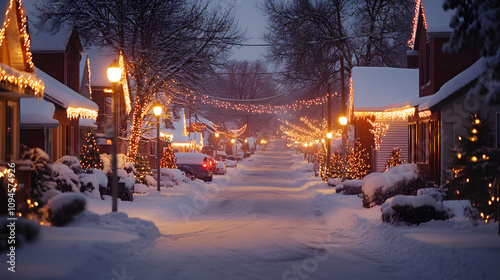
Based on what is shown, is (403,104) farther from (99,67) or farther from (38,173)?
(99,67)

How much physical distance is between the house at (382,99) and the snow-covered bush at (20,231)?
1032 inches

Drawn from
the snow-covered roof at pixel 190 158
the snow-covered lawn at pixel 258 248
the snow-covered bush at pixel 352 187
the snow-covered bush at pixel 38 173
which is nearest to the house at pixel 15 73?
the snow-covered bush at pixel 38 173

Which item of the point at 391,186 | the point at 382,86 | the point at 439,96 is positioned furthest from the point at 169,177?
the point at 439,96

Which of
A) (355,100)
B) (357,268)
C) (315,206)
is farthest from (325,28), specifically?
(357,268)

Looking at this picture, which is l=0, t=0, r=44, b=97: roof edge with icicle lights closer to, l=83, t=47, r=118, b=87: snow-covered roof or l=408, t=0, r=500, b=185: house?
l=408, t=0, r=500, b=185: house

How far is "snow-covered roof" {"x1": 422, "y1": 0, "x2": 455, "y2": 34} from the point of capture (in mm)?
24578

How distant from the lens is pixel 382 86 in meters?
37.2

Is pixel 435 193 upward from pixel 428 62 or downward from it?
downward

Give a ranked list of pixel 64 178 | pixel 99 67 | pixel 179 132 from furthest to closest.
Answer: pixel 179 132 < pixel 99 67 < pixel 64 178

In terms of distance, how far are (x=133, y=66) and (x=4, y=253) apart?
22.6 meters

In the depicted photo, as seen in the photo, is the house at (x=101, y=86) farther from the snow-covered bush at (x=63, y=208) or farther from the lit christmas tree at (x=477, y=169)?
the lit christmas tree at (x=477, y=169)

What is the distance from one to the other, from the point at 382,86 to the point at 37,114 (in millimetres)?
21305

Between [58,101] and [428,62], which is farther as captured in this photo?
[428,62]

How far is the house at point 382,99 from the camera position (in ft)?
115
